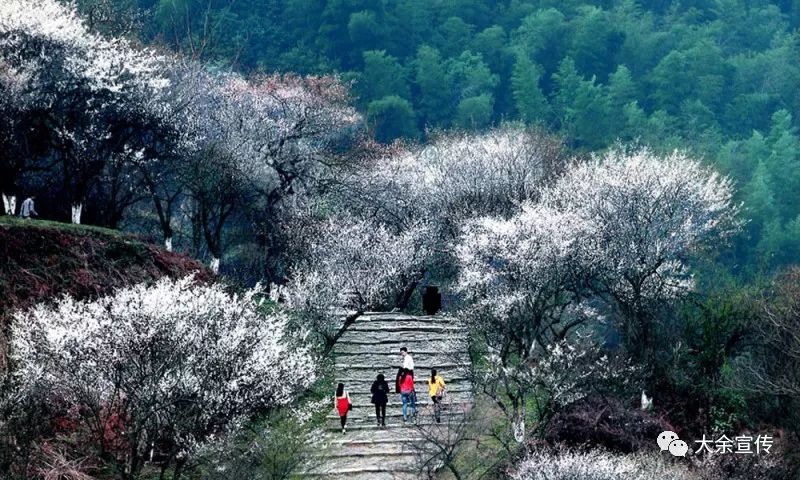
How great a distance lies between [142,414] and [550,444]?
1127 cm

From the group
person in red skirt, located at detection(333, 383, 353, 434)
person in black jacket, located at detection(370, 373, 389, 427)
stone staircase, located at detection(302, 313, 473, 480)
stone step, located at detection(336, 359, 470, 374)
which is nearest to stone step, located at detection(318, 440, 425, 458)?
stone staircase, located at detection(302, 313, 473, 480)

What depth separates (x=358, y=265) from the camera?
40750 mm

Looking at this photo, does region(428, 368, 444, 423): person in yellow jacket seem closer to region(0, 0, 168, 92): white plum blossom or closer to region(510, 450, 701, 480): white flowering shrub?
region(510, 450, 701, 480): white flowering shrub

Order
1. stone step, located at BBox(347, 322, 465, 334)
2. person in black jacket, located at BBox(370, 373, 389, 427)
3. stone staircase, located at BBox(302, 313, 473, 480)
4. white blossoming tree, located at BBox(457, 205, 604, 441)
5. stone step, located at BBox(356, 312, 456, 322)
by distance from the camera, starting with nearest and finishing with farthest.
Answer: stone staircase, located at BBox(302, 313, 473, 480), person in black jacket, located at BBox(370, 373, 389, 427), white blossoming tree, located at BBox(457, 205, 604, 441), stone step, located at BBox(347, 322, 465, 334), stone step, located at BBox(356, 312, 456, 322)

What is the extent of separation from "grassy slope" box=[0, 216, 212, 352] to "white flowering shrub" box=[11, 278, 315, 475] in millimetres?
4705


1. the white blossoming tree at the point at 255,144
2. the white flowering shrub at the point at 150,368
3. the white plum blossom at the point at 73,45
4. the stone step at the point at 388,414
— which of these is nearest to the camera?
the white flowering shrub at the point at 150,368

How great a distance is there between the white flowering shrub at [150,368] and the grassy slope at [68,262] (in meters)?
4.70

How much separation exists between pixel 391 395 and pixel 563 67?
61.3 metres

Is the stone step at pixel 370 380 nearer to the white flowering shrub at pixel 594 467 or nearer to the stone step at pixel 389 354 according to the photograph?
the stone step at pixel 389 354

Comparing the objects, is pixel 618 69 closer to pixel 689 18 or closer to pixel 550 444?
pixel 689 18

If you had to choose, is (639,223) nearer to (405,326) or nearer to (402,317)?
(405,326)

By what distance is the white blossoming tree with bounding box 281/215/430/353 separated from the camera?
36.0 meters

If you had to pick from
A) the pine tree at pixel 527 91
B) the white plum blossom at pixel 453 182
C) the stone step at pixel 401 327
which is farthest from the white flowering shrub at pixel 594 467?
the pine tree at pixel 527 91

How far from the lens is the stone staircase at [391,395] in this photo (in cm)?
2723
